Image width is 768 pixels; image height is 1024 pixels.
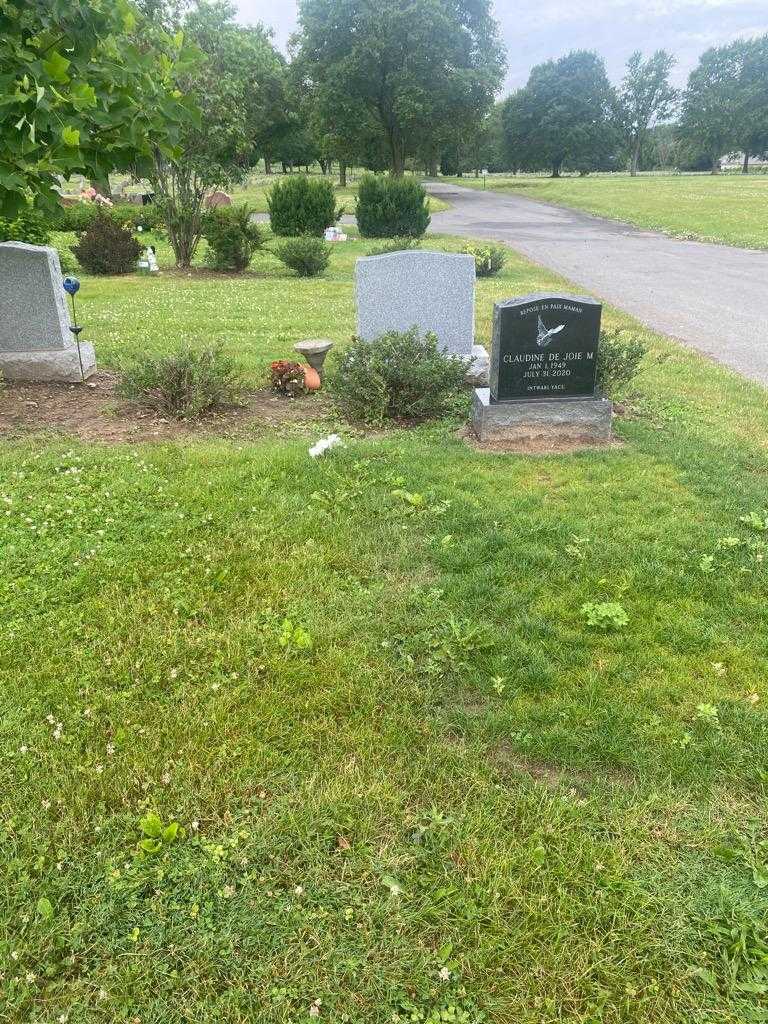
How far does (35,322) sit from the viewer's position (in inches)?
288

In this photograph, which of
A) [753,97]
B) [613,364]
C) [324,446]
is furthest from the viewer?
[753,97]

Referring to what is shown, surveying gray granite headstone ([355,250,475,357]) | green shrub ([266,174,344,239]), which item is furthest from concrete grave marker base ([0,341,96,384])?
green shrub ([266,174,344,239])

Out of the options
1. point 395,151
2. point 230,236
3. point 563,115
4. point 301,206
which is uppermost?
point 563,115

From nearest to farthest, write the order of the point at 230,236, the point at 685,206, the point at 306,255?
the point at 306,255 → the point at 230,236 → the point at 685,206

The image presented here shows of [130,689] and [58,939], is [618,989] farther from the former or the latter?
[130,689]

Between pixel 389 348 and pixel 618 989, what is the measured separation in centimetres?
540

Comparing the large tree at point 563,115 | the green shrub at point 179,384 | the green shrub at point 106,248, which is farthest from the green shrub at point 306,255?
the large tree at point 563,115

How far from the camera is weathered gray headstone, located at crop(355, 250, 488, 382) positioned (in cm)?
754

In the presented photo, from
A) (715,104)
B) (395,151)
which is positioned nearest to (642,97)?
(715,104)

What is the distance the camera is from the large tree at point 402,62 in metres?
31.9

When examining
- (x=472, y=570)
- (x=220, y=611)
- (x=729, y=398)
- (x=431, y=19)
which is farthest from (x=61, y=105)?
(x=431, y=19)

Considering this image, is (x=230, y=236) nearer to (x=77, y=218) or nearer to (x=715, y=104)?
(x=77, y=218)

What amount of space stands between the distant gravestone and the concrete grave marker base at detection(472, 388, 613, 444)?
4.61 metres

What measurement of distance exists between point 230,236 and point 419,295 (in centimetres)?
1054
